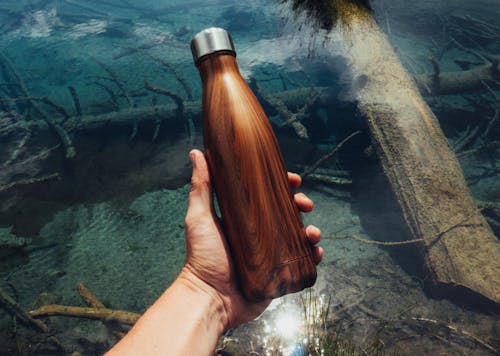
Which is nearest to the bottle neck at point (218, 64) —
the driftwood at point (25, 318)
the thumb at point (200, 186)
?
the thumb at point (200, 186)

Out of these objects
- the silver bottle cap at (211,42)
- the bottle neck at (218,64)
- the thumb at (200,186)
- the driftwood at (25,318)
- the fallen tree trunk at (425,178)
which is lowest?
the driftwood at (25,318)

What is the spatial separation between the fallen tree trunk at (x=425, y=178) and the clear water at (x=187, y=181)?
8.5 inches

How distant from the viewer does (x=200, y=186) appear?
168 centimetres

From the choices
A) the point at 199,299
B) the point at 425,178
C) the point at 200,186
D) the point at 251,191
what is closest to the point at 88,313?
the point at 199,299

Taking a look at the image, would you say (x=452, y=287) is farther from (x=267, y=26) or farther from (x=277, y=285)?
(x=267, y=26)

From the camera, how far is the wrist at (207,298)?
155 cm

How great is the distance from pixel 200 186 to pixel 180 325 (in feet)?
2.28

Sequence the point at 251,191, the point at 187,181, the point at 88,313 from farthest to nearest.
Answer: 1. the point at 187,181
2. the point at 88,313
3. the point at 251,191

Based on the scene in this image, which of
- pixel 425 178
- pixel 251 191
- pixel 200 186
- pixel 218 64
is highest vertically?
pixel 218 64

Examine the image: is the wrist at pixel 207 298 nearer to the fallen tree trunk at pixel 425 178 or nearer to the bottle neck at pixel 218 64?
the bottle neck at pixel 218 64

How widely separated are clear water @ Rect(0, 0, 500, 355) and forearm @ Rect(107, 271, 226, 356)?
104 cm

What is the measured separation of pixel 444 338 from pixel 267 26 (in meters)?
7.13

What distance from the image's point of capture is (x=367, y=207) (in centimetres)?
354

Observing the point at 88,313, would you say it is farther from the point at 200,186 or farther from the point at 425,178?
the point at 425,178
